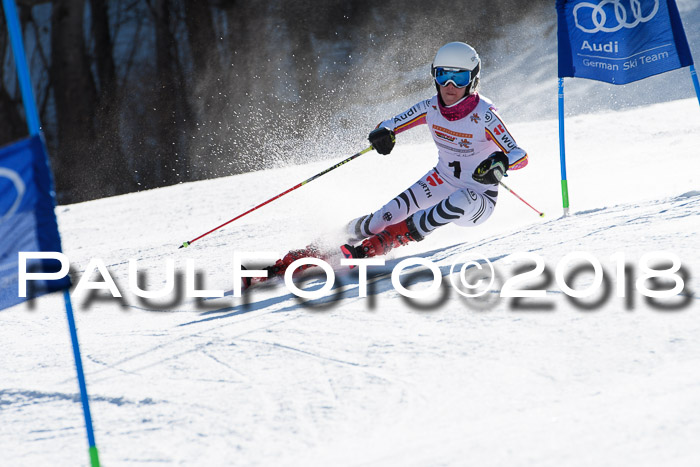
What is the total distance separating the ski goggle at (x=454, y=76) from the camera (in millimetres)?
4172

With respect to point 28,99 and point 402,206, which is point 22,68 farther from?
point 402,206

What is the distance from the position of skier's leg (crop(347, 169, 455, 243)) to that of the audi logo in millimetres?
1329

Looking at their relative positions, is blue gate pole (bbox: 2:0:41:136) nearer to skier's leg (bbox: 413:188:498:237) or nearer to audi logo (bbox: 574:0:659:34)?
skier's leg (bbox: 413:188:498:237)

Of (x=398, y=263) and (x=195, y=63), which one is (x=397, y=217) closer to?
(x=398, y=263)

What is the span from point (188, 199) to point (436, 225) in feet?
14.7

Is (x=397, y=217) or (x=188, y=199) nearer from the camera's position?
(x=397, y=217)

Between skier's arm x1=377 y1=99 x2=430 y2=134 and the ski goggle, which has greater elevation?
the ski goggle

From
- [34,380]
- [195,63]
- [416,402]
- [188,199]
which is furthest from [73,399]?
[195,63]

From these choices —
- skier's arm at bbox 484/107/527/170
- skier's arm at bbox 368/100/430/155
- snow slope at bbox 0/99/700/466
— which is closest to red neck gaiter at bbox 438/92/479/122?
skier's arm at bbox 484/107/527/170

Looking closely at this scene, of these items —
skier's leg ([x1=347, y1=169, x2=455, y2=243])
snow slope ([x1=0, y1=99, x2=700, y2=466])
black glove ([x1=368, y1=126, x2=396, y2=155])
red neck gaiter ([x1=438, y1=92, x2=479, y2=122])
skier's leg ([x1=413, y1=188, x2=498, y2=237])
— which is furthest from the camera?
black glove ([x1=368, y1=126, x2=396, y2=155])

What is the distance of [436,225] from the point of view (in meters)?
4.20

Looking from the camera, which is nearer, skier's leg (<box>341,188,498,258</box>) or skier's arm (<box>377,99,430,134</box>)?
skier's leg (<box>341,188,498,258</box>)

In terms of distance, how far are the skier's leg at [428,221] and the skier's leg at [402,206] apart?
0.51 feet

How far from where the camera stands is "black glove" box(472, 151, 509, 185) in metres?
3.96
